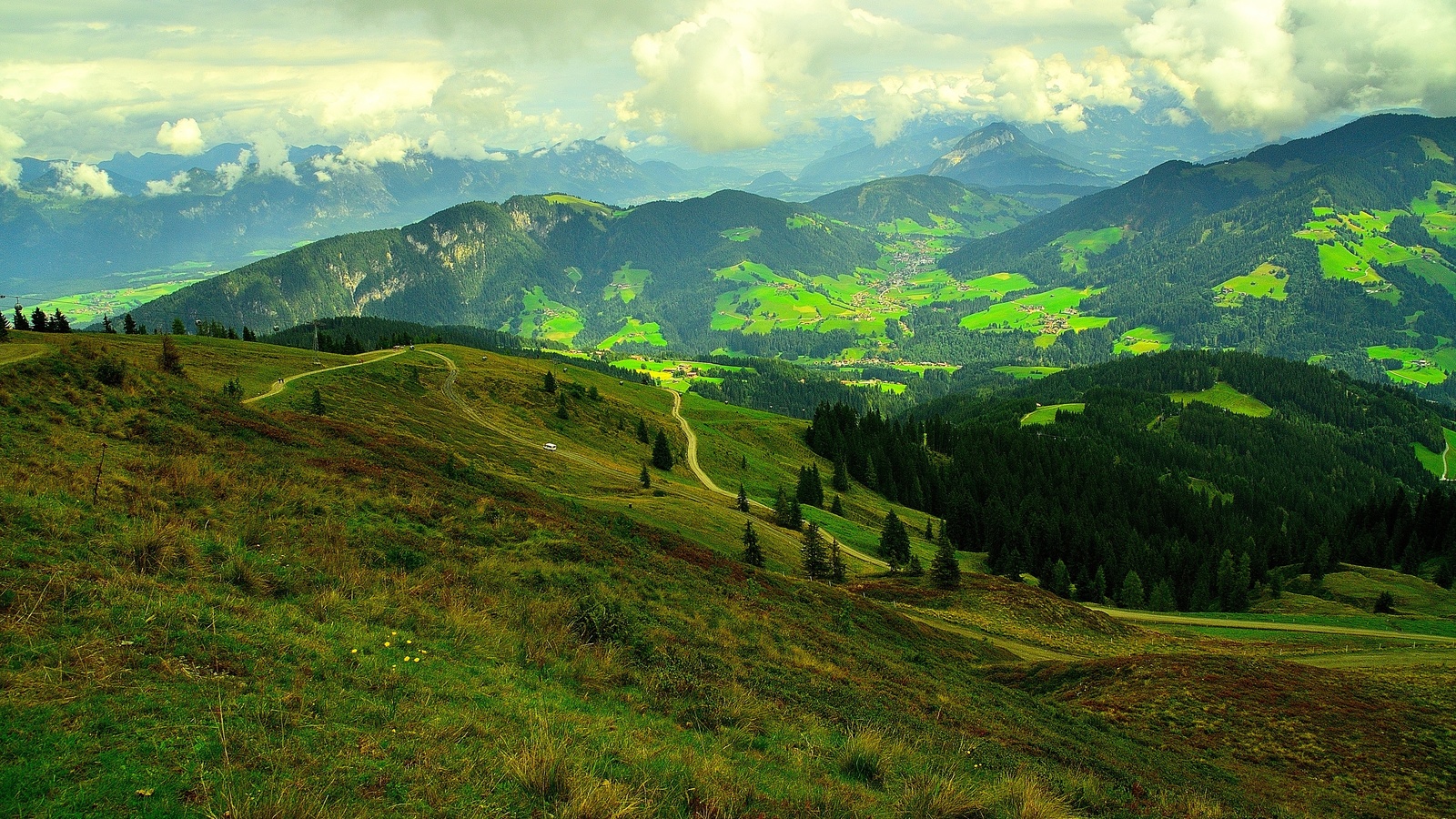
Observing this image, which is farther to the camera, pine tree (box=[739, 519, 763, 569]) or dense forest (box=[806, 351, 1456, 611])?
dense forest (box=[806, 351, 1456, 611])

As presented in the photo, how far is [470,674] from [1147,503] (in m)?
143

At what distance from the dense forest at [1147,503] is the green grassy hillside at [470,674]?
58.4 metres

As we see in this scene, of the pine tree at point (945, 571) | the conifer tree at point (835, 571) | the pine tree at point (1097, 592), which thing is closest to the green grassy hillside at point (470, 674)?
the conifer tree at point (835, 571)

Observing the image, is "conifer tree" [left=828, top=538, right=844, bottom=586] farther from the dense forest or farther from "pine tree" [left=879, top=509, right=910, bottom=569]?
the dense forest

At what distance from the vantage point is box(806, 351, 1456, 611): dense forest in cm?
9038

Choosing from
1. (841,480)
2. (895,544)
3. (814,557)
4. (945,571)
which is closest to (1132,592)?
(895,544)

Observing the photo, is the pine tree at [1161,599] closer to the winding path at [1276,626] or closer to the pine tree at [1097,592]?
the pine tree at [1097,592]

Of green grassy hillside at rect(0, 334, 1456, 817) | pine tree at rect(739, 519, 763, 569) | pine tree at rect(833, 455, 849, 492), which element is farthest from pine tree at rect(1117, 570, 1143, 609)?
pine tree at rect(739, 519, 763, 569)

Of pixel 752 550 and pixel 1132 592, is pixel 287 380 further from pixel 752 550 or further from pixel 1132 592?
pixel 1132 592

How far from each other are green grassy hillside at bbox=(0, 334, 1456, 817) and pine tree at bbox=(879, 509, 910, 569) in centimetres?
3387

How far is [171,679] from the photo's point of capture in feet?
30.3

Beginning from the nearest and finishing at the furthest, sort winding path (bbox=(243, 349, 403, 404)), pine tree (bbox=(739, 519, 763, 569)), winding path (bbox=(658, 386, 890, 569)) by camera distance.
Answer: pine tree (bbox=(739, 519, 763, 569)) → winding path (bbox=(243, 349, 403, 404)) → winding path (bbox=(658, 386, 890, 569))

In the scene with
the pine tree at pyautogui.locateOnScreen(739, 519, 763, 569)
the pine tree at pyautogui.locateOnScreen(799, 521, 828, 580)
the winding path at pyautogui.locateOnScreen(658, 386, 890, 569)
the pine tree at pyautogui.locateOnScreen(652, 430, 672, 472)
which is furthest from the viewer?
the pine tree at pyautogui.locateOnScreen(652, 430, 672, 472)

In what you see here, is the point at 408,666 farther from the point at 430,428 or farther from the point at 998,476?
the point at 998,476
